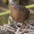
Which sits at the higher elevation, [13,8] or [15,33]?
[13,8]

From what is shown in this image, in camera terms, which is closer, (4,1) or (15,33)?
(15,33)

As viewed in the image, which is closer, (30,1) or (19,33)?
(19,33)

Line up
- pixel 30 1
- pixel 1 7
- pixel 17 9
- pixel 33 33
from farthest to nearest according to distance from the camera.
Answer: pixel 30 1 < pixel 1 7 < pixel 17 9 < pixel 33 33

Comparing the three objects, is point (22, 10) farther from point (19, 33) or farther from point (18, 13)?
point (19, 33)

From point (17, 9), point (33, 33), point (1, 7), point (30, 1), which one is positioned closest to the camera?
point (33, 33)

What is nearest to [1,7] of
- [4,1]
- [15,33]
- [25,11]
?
[4,1]

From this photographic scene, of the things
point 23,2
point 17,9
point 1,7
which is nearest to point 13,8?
point 17,9

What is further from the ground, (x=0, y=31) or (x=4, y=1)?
(x=4, y=1)

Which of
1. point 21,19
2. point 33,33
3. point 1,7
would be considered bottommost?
point 33,33

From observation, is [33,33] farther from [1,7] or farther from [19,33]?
[1,7]
